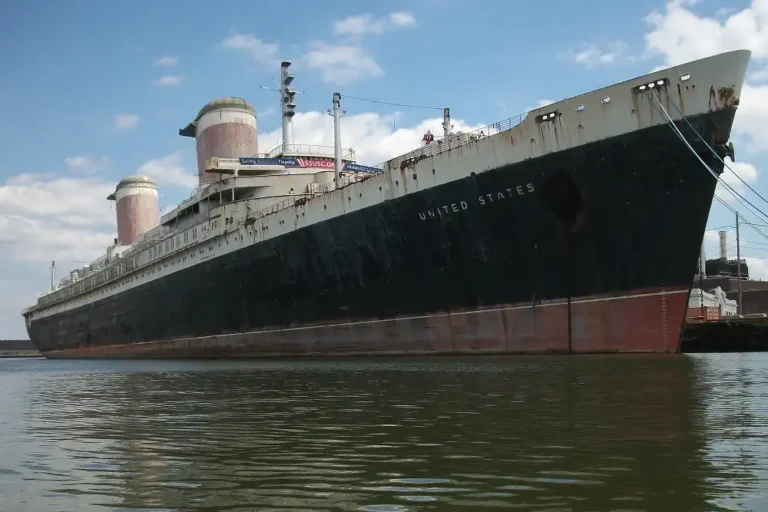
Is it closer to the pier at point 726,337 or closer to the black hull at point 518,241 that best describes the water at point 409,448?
the black hull at point 518,241

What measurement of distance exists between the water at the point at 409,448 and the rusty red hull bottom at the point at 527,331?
587 cm

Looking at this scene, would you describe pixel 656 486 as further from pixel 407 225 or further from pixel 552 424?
pixel 407 225

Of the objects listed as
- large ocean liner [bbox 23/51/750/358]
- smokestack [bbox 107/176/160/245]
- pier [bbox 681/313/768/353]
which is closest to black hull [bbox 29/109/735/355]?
large ocean liner [bbox 23/51/750/358]

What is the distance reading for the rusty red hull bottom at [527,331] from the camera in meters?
18.8

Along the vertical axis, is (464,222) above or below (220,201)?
below

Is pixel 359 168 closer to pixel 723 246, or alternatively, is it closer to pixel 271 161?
pixel 271 161

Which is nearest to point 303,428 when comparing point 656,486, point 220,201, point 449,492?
point 449,492

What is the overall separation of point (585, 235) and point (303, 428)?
1344 cm

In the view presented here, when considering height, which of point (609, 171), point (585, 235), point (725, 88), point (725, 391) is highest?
point (725, 88)

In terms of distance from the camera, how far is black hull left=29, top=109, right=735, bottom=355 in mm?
18500

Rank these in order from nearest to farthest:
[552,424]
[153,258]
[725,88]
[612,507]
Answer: [612,507] < [552,424] < [725,88] < [153,258]

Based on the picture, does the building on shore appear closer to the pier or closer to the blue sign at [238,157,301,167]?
the pier

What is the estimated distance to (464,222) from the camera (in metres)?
21.3

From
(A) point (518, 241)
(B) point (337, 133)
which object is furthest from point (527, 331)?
(B) point (337, 133)
